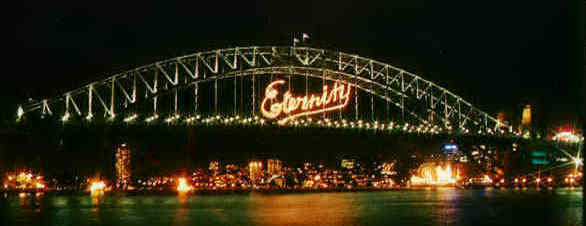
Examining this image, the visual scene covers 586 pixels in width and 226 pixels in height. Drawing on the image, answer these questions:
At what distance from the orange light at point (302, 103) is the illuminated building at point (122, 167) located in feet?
42.4

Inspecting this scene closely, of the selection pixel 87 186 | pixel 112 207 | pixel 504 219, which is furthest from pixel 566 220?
pixel 87 186

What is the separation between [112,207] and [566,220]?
78.3ft

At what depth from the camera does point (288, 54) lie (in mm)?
71375

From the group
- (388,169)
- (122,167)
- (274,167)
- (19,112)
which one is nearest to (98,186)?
(122,167)

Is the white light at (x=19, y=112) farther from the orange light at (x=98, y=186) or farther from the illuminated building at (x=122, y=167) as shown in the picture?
the orange light at (x=98, y=186)

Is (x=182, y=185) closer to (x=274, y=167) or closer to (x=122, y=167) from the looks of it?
(x=122, y=167)

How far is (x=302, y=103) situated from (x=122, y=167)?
18421 millimetres

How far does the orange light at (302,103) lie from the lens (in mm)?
70125

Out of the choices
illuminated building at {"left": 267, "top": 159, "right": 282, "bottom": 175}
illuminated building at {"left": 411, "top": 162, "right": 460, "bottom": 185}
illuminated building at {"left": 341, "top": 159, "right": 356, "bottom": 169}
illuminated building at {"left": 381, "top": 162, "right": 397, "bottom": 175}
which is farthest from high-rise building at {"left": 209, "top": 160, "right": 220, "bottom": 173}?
illuminated building at {"left": 411, "top": 162, "right": 460, "bottom": 185}

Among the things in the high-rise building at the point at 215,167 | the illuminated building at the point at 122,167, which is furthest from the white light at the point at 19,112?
the high-rise building at the point at 215,167

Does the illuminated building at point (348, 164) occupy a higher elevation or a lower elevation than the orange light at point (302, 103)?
lower

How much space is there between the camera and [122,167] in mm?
77500

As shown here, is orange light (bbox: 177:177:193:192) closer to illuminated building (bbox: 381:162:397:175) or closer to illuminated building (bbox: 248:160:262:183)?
illuminated building (bbox: 248:160:262:183)

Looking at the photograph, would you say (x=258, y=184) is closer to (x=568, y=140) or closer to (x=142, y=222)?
(x=568, y=140)
